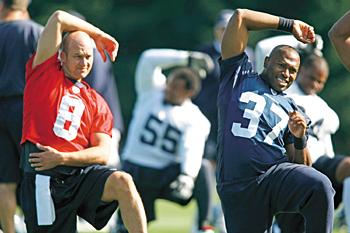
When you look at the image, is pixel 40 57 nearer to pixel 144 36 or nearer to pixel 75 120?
pixel 75 120

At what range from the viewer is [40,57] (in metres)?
7.06

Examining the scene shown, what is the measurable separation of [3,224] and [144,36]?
18363 mm

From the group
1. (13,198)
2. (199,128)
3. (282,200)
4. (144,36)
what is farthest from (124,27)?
(282,200)

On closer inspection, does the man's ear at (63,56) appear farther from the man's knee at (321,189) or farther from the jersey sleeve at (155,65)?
the jersey sleeve at (155,65)

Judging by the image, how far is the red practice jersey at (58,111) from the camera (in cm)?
701

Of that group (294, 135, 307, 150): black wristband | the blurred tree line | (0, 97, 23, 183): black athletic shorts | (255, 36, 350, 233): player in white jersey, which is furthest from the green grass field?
the blurred tree line

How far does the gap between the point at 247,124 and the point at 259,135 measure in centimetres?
9

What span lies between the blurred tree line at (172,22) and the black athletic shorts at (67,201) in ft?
55.9

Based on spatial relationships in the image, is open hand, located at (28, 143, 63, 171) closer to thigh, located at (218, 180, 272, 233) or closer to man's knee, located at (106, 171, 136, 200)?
man's knee, located at (106, 171, 136, 200)

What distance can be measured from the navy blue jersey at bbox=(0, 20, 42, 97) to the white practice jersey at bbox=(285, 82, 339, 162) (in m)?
1.86

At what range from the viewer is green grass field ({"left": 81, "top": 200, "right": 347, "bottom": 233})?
11727 millimetres

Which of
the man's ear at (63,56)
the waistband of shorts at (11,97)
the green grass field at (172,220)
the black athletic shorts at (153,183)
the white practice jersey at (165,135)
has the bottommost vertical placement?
the green grass field at (172,220)

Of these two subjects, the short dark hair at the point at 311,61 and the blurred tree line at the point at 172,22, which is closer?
the short dark hair at the point at 311,61

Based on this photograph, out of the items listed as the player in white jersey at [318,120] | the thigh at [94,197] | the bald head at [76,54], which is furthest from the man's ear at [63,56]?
the player in white jersey at [318,120]
